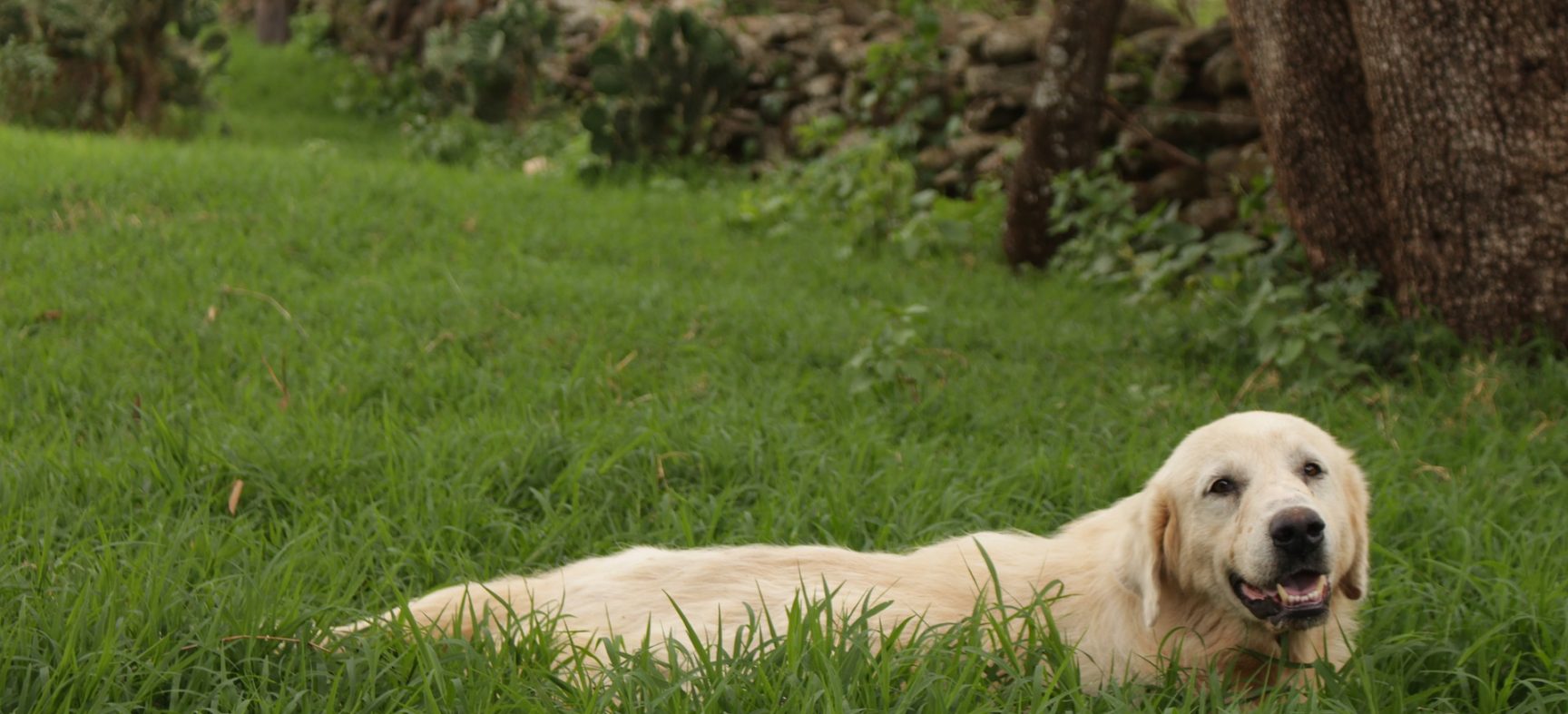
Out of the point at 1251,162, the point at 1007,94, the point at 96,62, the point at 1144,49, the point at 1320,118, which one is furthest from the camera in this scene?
the point at 96,62

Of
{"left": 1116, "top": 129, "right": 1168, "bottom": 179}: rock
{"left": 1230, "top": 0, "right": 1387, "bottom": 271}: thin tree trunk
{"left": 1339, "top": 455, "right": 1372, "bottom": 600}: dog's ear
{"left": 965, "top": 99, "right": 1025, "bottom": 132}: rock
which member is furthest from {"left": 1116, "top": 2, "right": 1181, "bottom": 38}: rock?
{"left": 1339, "top": 455, "right": 1372, "bottom": 600}: dog's ear

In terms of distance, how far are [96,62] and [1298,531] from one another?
38.1 ft

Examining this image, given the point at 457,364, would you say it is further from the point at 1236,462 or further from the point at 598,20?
the point at 598,20

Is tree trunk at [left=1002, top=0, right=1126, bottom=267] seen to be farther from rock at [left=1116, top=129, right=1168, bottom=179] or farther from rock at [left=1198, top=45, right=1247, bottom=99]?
rock at [left=1198, top=45, right=1247, bottom=99]

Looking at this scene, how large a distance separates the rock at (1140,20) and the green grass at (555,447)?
104 inches

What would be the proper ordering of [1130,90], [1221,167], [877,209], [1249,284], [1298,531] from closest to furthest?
[1298,531], [1249,284], [1221,167], [877,209], [1130,90]

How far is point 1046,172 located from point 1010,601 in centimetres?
505

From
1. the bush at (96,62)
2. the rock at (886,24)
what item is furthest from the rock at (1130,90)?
the bush at (96,62)

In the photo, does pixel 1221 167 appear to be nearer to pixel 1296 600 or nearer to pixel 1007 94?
pixel 1007 94

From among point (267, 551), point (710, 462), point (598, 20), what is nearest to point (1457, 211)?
point (710, 462)

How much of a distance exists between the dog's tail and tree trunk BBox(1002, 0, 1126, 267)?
516 cm

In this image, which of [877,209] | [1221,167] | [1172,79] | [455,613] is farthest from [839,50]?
[455,613]

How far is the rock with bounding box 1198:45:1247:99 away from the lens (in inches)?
301

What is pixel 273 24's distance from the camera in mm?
20953
